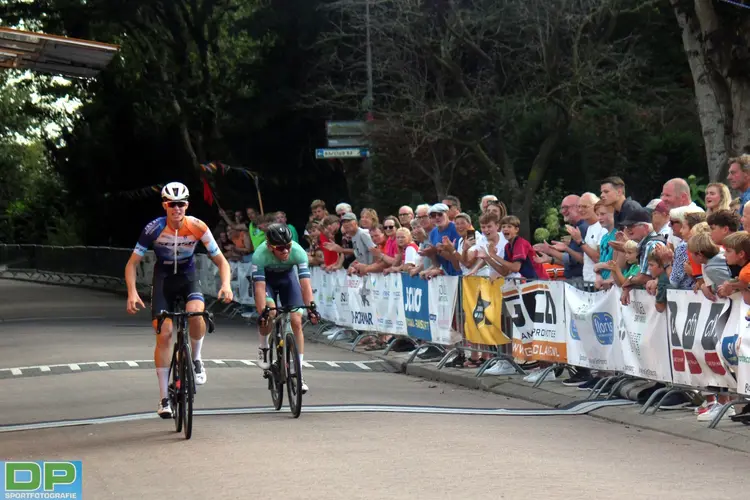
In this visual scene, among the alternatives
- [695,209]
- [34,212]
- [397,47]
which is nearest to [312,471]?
[695,209]

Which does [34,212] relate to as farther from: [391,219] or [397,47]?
[391,219]

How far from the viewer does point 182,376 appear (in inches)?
470

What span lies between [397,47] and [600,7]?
565 centimetres

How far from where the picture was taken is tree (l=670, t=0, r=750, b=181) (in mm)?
20625

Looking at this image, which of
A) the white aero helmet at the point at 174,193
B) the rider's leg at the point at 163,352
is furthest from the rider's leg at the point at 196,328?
the white aero helmet at the point at 174,193

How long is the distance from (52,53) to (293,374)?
28.6 ft

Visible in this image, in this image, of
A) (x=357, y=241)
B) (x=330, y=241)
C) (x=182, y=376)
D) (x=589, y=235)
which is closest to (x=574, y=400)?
(x=589, y=235)

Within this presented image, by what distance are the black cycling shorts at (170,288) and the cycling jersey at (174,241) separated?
0.06 meters

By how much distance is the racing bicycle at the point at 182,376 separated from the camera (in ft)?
38.3

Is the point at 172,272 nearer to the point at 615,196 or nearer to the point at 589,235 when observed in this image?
the point at 615,196

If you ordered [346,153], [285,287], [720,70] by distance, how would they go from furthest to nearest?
[346,153] → [720,70] → [285,287]

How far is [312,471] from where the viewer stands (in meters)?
9.80

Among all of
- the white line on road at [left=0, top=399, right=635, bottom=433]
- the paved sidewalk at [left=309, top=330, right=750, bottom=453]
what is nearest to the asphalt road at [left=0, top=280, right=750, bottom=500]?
the white line on road at [left=0, top=399, right=635, bottom=433]

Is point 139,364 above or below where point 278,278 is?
below
